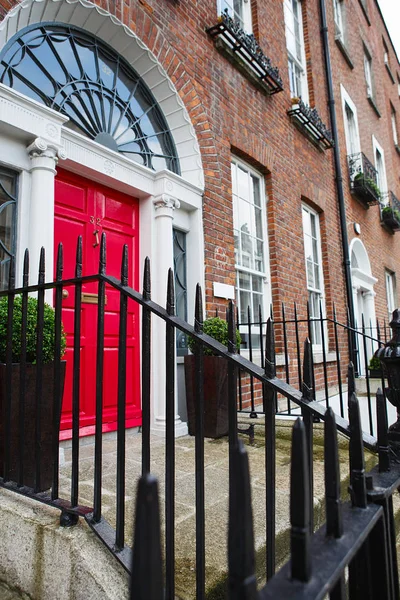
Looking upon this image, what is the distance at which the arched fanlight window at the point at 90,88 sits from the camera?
125 inches

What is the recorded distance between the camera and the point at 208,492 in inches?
84.3

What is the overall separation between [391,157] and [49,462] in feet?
45.2

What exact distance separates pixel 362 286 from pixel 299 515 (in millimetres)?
9094

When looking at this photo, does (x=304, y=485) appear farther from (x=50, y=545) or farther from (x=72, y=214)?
(x=72, y=214)

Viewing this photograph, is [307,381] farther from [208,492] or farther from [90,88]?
[90,88]

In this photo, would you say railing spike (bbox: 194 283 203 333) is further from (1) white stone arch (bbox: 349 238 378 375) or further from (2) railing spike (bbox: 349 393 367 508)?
(1) white stone arch (bbox: 349 238 378 375)

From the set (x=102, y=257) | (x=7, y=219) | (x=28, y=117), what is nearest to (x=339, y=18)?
(x=28, y=117)

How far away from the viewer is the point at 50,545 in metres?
1.49

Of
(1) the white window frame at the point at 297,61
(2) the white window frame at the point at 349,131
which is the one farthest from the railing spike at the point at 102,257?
(2) the white window frame at the point at 349,131

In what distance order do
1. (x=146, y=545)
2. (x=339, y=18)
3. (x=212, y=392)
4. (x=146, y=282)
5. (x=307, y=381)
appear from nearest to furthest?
(x=146, y=545)
(x=307, y=381)
(x=146, y=282)
(x=212, y=392)
(x=339, y=18)

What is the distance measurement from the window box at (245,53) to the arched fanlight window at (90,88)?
1534mm

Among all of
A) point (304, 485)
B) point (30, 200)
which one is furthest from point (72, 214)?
point (304, 485)

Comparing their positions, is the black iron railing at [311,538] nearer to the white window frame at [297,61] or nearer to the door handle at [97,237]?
the door handle at [97,237]

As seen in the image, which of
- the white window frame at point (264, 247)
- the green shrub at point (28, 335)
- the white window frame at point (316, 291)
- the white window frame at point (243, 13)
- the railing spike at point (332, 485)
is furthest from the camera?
the white window frame at point (316, 291)
